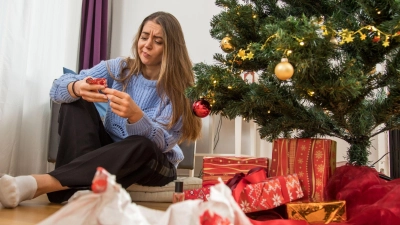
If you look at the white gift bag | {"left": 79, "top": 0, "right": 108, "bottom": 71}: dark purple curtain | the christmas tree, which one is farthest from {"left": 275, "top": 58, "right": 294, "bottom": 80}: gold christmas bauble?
{"left": 79, "top": 0, "right": 108, "bottom": 71}: dark purple curtain

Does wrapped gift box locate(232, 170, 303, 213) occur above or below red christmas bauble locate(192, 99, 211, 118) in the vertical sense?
below

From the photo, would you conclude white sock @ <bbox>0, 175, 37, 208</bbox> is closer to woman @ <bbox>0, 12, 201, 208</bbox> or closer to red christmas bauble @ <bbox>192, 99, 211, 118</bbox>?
woman @ <bbox>0, 12, 201, 208</bbox>

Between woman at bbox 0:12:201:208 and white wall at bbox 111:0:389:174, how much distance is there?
101 centimetres

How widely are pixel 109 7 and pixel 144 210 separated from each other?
8.28ft

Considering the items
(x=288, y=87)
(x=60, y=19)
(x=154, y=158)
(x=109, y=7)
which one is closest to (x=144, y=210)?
(x=288, y=87)

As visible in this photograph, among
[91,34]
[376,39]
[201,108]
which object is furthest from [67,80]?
[91,34]

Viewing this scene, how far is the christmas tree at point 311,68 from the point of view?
79 centimetres

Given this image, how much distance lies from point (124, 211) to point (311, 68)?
1.68 feet

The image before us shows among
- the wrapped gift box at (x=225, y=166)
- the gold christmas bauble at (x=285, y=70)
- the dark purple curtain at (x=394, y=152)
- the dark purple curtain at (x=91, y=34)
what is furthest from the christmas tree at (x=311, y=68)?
the dark purple curtain at (x=91, y=34)

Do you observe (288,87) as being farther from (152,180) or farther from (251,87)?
(152,180)

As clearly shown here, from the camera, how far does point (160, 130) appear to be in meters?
1.28

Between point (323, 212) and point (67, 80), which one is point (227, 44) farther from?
point (67, 80)

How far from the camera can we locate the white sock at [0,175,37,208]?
1061 mm

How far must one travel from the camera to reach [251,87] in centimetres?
96
